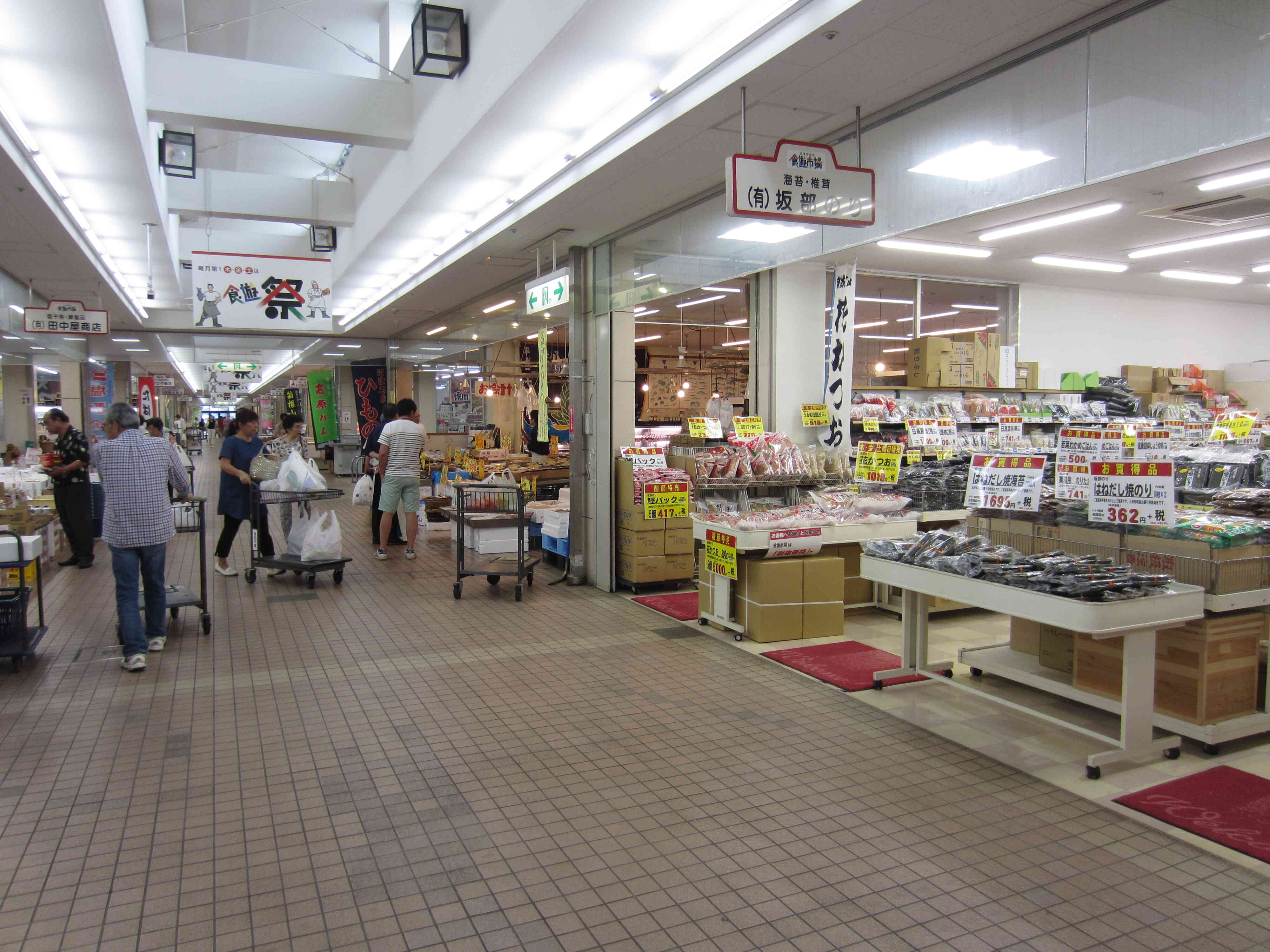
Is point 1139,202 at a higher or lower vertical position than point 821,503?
higher

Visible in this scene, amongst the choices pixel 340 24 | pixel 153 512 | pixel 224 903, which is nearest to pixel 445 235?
pixel 340 24

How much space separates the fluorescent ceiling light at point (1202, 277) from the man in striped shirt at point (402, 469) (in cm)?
951

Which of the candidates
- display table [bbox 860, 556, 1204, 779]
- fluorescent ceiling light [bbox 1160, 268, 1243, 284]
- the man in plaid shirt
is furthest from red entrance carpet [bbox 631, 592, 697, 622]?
fluorescent ceiling light [bbox 1160, 268, 1243, 284]

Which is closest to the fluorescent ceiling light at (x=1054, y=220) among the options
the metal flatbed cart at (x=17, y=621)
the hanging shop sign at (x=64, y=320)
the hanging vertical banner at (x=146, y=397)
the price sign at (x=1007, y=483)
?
the price sign at (x=1007, y=483)

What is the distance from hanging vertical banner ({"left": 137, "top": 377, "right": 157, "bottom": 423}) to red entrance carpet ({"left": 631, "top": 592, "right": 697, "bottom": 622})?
2201 centimetres

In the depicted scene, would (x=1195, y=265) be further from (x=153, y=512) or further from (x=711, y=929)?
(x=153, y=512)

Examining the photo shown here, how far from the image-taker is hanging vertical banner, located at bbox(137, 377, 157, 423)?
24547 mm

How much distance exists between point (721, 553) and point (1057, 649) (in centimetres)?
238

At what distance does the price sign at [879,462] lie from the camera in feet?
22.9

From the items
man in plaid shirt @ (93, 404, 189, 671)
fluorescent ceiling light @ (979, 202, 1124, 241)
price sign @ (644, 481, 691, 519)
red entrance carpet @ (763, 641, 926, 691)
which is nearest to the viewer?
red entrance carpet @ (763, 641, 926, 691)

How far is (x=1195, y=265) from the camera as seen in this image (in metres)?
9.59

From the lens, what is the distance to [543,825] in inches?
131

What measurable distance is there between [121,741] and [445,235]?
638cm

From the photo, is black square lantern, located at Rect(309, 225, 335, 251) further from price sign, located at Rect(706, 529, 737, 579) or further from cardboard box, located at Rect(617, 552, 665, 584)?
price sign, located at Rect(706, 529, 737, 579)
